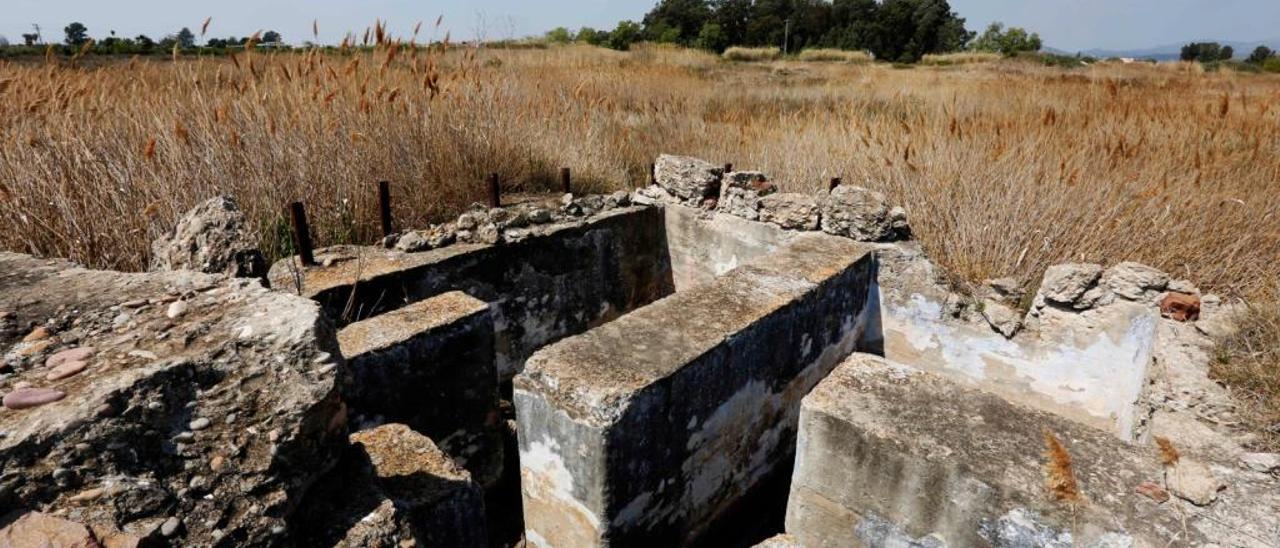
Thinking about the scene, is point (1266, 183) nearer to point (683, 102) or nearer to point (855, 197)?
point (855, 197)

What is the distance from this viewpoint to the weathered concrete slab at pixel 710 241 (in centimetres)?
421

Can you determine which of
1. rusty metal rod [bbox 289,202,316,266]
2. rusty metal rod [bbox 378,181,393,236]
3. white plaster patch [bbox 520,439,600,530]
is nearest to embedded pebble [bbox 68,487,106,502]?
white plaster patch [bbox 520,439,600,530]

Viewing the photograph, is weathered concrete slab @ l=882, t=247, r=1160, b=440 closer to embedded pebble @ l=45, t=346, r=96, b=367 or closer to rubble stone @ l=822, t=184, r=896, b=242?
rubble stone @ l=822, t=184, r=896, b=242

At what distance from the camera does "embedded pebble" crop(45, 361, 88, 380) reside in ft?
4.48

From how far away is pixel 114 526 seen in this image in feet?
3.74

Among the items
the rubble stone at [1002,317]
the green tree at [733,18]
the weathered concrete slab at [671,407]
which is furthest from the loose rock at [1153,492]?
the green tree at [733,18]

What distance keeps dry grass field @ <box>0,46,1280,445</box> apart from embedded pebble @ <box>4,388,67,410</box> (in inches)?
89.9

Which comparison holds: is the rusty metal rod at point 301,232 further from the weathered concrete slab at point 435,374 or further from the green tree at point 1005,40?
the green tree at point 1005,40

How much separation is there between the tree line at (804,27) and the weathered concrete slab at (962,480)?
114 ft

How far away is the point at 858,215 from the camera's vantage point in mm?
Answer: 3713

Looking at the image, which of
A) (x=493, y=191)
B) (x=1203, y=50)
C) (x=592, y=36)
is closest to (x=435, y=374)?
(x=493, y=191)

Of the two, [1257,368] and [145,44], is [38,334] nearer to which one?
[1257,368]

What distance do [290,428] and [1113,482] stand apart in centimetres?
225

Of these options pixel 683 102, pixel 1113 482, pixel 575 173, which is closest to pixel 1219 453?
pixel 1113 482
